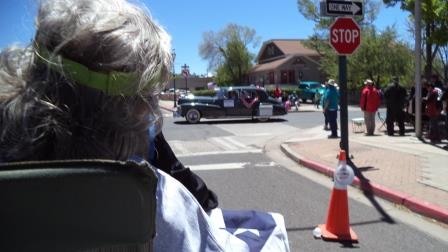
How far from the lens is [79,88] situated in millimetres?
1151

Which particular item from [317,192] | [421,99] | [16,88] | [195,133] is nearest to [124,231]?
[16,88]

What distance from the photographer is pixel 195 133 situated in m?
17.7

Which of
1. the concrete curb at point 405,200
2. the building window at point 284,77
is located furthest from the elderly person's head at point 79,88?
the building window at point 284,77

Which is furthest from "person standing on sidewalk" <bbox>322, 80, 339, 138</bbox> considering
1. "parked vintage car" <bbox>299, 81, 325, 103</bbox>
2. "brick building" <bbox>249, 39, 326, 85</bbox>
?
"brick building" <bbox>249, 39, 326, 85</bbox>

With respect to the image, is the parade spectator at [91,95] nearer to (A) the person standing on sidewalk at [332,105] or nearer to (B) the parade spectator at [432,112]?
(B) the parade spectator at [432,112]

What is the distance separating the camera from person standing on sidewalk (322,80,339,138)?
15.6 metres

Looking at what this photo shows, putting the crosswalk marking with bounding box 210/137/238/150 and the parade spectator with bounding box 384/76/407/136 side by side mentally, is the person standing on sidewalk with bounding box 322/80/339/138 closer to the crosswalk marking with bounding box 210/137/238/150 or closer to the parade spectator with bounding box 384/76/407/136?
the parade spectator with bounding box 384/76/407/136

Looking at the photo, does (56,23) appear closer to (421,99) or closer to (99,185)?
(99,185)

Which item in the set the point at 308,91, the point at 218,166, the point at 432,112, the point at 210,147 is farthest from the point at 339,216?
the point at 308,91

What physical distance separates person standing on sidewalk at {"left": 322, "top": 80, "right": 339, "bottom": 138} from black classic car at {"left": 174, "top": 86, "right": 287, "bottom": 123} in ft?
20.0

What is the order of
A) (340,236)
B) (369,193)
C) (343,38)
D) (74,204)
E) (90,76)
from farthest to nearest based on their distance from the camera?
(343,38), (369,193), (340,236), (90,76), (74,204)

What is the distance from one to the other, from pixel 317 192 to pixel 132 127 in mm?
7082

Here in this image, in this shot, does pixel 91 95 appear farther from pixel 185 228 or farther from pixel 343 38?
pixel 343 38

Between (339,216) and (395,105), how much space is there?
10508mm
